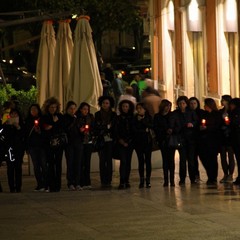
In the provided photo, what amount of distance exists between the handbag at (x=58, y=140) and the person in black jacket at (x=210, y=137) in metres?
2.62

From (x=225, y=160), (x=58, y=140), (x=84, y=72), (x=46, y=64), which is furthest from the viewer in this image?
(x=46, y=64)

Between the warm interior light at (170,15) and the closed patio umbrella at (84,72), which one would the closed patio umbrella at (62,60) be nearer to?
the closed patio umbrella at (84,72)

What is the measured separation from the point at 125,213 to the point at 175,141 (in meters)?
3.51

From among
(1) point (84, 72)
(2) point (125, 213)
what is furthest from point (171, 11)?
(2) point (125, 213)

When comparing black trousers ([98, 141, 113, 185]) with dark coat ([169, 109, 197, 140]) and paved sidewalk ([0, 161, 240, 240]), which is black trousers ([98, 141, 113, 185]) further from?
dark coat ([169, 109, 197, 140])

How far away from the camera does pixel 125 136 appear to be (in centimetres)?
1758

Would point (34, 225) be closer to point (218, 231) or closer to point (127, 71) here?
point (218, 231)

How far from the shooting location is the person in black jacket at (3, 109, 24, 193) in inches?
697

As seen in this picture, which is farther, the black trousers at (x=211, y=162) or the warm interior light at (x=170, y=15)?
the warm interior light at (x=170, y=15)

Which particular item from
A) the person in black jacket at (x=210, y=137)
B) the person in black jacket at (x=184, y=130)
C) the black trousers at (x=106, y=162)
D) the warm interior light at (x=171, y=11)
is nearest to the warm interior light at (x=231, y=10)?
the person in black jacket at (x=210, y=137)

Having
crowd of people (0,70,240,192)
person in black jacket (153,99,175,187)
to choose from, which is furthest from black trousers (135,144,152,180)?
person in black jacket (153,99,175,187)

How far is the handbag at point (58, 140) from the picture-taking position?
A: 17.5m

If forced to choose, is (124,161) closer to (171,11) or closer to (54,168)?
(54,168)

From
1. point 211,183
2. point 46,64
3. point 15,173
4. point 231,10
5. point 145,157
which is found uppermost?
point 231,10
